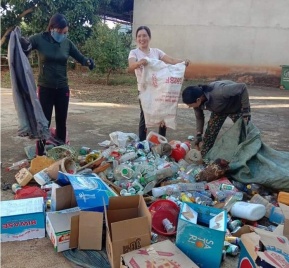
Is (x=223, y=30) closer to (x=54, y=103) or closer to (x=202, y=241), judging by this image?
(x=54, y=103)

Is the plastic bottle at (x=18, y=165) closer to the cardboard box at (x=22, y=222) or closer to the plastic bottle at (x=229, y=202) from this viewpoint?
the cardboard box at (x=22, y=222)

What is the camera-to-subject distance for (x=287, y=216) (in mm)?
1930

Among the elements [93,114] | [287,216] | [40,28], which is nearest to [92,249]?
[287,216]

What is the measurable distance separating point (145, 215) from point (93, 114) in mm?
4299

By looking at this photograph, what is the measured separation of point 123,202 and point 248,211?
3.25ft

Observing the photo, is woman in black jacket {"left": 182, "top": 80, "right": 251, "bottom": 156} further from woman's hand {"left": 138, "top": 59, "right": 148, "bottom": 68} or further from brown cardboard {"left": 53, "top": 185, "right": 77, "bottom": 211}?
brown cardboard {"left": 53, "top": 185, "right": 77, "bottom": 211}

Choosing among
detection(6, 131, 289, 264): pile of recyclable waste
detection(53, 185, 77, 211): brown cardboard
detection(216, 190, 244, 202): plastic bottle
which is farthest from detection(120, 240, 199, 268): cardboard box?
detection(216, 190, 244, 202): plastic bottle

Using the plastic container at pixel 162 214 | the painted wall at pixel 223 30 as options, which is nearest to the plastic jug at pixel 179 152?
the plastic container at pixel 162 214

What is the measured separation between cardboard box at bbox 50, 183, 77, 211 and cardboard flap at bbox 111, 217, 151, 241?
2.03 feet

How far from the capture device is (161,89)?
11.5 ft

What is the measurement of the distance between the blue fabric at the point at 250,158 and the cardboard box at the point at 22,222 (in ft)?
5.80

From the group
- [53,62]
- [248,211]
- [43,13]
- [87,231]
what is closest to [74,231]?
[87,231]

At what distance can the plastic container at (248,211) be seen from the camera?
2479 mm

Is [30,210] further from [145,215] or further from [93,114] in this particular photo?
[93,114]
